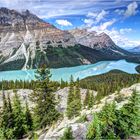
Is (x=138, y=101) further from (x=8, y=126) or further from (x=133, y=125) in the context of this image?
(x=8, y=126)

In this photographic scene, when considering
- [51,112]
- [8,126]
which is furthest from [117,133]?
[8,126]

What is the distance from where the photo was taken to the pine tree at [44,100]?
2317 inches

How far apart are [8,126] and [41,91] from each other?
9371 mm

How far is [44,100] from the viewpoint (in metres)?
60.1

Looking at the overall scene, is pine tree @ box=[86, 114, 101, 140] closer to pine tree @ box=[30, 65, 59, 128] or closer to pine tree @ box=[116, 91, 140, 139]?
pine tree @ box=[116, 91, 140, 139]

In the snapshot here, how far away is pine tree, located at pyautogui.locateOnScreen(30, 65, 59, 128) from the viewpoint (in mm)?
58844

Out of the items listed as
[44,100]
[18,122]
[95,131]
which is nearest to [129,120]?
[95,131]

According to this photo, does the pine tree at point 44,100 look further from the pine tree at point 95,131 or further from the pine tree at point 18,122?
the pine tree at point 95,131

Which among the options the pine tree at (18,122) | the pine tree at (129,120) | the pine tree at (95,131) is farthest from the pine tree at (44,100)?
the pine tree at (95,131)

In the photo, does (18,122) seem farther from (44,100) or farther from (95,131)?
(95,131)

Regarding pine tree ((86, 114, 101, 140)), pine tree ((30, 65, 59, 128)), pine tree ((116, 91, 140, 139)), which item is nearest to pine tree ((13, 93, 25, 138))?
pine tree ((30, 65, 59, 128))

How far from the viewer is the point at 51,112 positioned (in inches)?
2334

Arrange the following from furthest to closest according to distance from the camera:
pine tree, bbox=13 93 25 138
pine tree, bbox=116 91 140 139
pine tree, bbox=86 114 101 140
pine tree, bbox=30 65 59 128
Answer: pine tree, bbox=13 93 25 138
pine tree, bbox=30 65 59 128
pine tree, bbox=116 91 140 139
pine tree, bbox=86 114 101 140

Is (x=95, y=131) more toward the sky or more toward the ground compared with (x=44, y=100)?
more toward the ground
